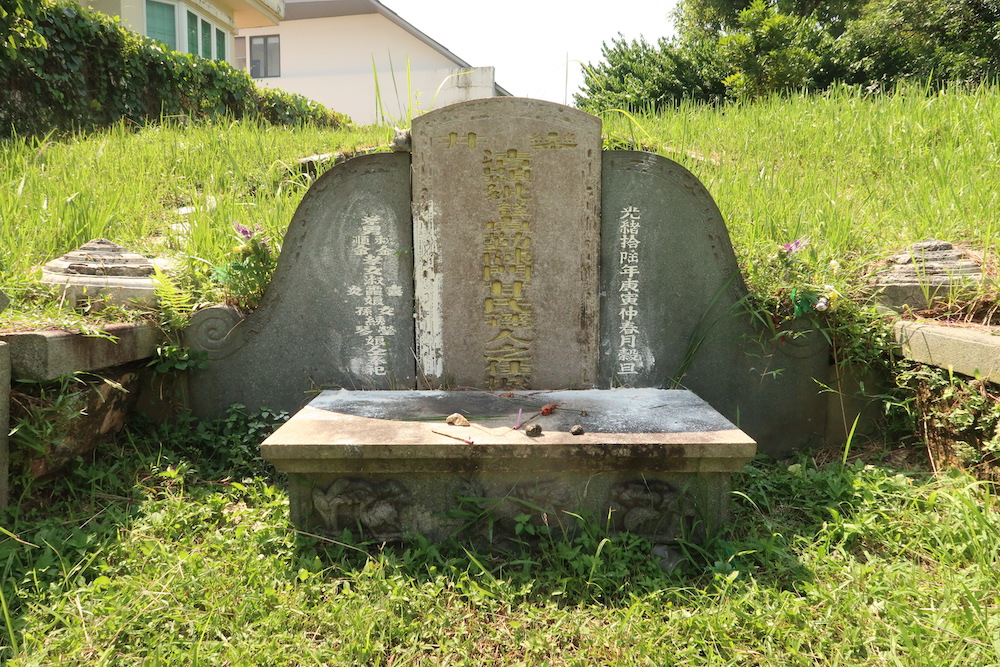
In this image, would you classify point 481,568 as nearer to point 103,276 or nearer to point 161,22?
point 103,276

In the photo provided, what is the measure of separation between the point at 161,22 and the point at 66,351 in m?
10.1

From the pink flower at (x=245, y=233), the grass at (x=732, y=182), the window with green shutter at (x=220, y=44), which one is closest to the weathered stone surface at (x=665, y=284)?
the grass at (x=732, y=182)

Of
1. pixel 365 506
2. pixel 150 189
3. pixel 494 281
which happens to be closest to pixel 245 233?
pixel 494 281

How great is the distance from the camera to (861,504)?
2334 millimetres

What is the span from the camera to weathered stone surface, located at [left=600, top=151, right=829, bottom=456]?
286 cm

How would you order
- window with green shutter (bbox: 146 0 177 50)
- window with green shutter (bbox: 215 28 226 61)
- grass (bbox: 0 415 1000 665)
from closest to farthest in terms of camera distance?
grass (bbox: 0 415 1000 665)
window with green shutter (bbox: 146 0 177 50)
window with green shutter (bbox: 215 28 226 61)

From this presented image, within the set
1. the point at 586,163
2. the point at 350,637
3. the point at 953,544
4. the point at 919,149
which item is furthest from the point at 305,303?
the point at 919,149

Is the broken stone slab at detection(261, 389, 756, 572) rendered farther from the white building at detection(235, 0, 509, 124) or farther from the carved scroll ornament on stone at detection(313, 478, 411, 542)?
the white building at detection(235, 0, 509, 124)

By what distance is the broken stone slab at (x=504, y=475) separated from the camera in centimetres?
209

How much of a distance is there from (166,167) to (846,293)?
4.47m

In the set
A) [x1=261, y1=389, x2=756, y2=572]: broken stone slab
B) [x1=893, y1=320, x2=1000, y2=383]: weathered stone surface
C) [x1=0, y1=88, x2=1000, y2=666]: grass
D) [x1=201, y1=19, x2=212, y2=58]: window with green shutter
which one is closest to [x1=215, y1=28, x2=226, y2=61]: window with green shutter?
[x1=201, y1=19, x2=212, y2=58]: window with green shutter

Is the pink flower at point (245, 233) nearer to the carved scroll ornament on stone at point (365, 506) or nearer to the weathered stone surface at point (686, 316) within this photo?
the carved scroll ornament on stone at point (365, 506)

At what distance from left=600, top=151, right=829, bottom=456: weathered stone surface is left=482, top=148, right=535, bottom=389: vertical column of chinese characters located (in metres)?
0.36

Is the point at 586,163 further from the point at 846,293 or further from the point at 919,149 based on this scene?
the point at 919,149
